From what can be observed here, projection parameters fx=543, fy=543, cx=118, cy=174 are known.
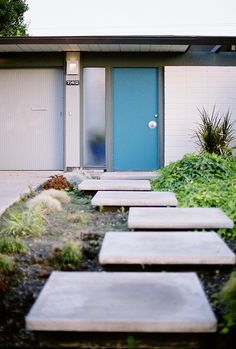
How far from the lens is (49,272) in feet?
11.6

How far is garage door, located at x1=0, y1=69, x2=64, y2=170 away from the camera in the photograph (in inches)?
439

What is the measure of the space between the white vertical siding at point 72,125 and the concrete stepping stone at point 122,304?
7989 millimetres

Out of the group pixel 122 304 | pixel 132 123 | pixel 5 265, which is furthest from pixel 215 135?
pixel 122 304

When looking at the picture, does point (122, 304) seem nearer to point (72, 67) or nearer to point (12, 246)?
point (12, 246)

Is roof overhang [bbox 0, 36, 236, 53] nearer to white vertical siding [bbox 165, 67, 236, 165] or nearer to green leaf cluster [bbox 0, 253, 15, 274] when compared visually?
white vertical siding [bbox 165, 67, 236, 165]

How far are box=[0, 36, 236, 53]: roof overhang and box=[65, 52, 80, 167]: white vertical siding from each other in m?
0.90

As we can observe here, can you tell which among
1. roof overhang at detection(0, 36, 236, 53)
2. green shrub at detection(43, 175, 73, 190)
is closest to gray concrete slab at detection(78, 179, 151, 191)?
green shrub at detection(43, 175, 73, 190)

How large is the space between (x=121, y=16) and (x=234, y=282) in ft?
73.2

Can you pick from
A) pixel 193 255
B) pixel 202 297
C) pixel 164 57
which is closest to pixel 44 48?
pixel 164 57

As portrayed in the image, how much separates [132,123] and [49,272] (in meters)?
7.66

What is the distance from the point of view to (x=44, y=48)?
1052 cm

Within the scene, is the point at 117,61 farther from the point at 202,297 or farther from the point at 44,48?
the point at 202,297

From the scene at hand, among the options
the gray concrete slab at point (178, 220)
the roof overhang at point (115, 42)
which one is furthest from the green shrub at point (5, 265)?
the roof overhang at point (115, 42)

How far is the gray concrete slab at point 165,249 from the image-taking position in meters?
3.27
